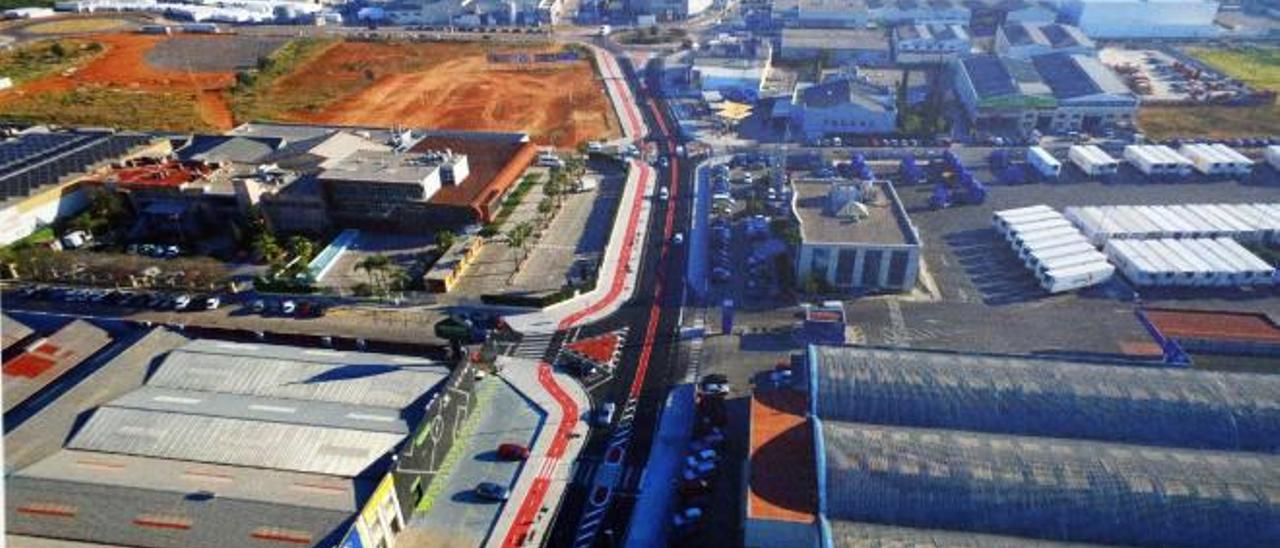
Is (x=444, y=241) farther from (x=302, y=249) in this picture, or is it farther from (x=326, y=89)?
(x=326, y=89)

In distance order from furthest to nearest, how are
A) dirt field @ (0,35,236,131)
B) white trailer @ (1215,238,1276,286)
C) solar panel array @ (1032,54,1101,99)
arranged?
dirt field @ (0,35,236,131) < solar panel array @ (1032,54,1101,99) < white trailer @ (1215,238,1276,286)

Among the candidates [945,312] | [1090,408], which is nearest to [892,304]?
[945,312]

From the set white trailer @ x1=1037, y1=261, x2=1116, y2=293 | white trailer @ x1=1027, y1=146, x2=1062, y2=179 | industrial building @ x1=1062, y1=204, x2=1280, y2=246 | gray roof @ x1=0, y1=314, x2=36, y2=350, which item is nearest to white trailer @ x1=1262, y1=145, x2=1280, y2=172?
industrial building @ x1=1062, y1=204, x2=1280, y2=246

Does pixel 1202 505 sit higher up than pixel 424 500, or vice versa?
pixel 1202 505

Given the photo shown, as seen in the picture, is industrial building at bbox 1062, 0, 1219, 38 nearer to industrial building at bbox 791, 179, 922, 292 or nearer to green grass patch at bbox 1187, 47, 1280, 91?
green grass patch at bbox 1187, 47, 1280, 91

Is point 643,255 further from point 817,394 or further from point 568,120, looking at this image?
point 568,120

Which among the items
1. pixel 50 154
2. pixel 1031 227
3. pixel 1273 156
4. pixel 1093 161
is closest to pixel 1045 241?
pixel 1031 227
